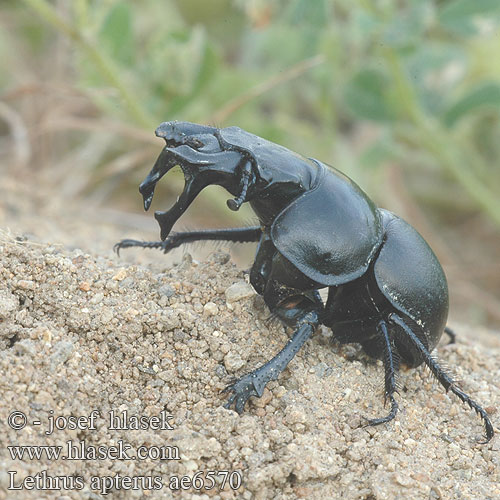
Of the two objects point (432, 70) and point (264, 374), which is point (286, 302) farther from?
point (432, 70)

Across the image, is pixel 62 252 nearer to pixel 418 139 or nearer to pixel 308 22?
pixel 308 22

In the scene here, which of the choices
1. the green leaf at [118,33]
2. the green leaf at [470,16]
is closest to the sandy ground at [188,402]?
the green leaf at [118,33]

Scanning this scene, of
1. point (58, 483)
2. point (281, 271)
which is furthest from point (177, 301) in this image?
point (58, 483)

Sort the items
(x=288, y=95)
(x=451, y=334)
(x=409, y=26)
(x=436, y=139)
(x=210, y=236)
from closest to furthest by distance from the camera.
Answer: (x=210, y=236)
(x=451, y=334)
(x=409, y=26)
(x=436, y=139)
(x=288, y=95)

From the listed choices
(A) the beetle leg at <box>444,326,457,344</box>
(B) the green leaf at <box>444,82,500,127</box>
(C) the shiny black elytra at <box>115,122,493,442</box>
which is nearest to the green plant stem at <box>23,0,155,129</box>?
(B) the green leaf at <box>444,82,500,127</box>

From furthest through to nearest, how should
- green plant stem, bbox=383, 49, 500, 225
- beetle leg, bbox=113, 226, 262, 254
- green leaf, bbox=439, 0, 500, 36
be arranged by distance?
1. green plant stem, bbox=383, 49, 500, 225
2. green leaf, bbox=439, 0, 500, 36
3. beetle leg, bbox=113, 226, 262, 254

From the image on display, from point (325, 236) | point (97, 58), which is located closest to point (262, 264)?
point (325, 236)

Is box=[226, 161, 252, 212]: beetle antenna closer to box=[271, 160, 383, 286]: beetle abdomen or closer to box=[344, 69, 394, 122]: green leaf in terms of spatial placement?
box=[271, 160, 383, 286]: beetle abdomen

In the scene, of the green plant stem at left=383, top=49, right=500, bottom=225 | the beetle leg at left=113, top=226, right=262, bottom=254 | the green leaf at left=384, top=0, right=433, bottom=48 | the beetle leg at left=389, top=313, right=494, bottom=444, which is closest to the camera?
the beetle leg at left=389, top=313, right=494, bottom=444
